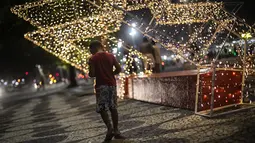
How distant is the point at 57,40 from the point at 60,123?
161 inches

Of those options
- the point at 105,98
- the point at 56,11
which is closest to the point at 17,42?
the point at 56,11

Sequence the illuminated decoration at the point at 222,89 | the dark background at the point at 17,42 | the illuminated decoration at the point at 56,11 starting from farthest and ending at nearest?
1. the dark background at the point at 17,42
2. the illuminated decoration at the point at 56,11
3. the illuminated decoration at the point at 222,89

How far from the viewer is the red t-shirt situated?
5.12 m

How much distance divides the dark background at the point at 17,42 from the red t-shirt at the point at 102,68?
1118 centimetres

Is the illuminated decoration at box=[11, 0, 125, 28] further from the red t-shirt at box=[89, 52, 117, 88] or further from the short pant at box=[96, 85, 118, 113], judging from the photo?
the short pant at box=[96, 85, 118, 113]

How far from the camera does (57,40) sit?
10906 millimetres

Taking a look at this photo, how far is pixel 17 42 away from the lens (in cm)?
2434

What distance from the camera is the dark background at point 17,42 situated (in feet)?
51.0

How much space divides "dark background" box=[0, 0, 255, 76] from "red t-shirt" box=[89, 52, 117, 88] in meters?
11.2

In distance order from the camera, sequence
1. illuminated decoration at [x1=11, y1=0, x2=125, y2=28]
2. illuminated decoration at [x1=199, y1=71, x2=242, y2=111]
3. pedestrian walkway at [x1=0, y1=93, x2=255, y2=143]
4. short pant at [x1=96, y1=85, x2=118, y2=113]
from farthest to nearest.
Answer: illuminated decoration at [x1=11, y1=0, x2=125, y2=28]
illuminated decoration at [x1=199, y1=71, x2=242, y2=111]
short pant at [x1=96, y1=85, x2=118, y2=113]
pedestrian walkway at [x1=0, y1=93, x2=255, y2=143]

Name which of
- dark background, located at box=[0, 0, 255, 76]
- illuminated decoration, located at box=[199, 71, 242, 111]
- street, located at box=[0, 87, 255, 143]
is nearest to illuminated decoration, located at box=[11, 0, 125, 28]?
street, located at box=[0, 87, 255, 143]

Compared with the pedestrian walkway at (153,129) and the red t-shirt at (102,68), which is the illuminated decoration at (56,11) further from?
the red t-shirt at (102,68)

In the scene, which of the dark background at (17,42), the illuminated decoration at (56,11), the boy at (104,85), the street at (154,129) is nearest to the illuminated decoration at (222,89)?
→ the street at (154,129)

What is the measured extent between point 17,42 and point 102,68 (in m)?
21.3
